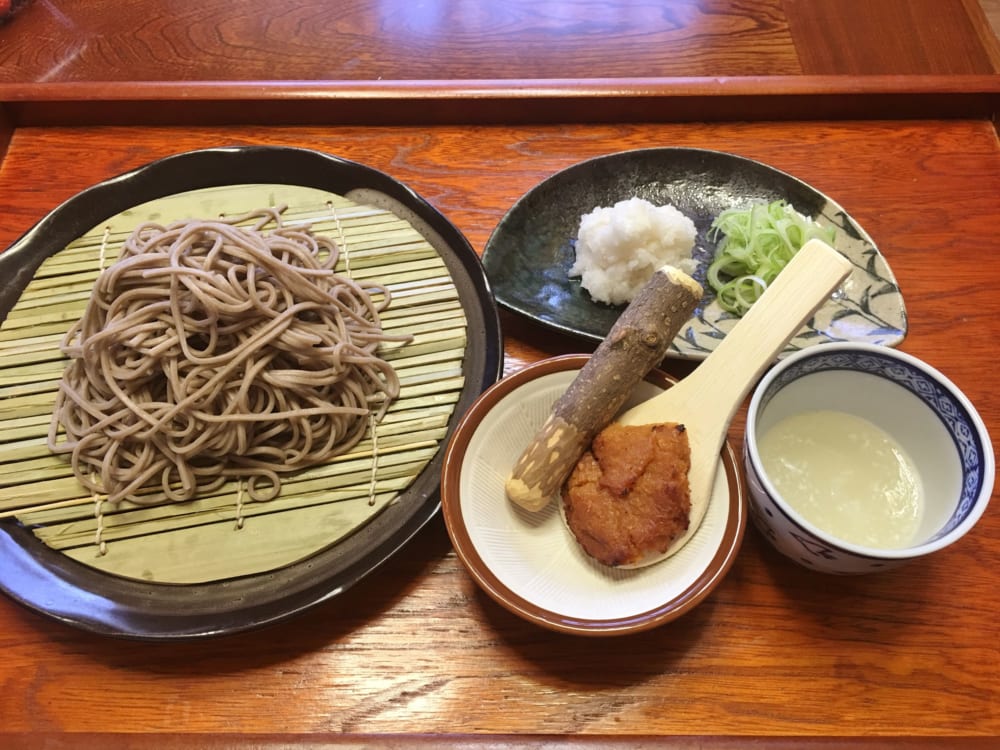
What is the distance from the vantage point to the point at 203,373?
4.24ft

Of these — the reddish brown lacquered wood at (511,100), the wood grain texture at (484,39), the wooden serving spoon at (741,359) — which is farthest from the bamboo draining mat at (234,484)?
the wood grain texture at (484,39)

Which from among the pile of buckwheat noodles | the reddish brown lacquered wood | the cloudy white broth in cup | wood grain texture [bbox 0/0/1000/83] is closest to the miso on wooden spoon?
the cloudy white broth in cup

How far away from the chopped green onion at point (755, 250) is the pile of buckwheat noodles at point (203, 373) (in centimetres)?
86

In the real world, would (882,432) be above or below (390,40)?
below

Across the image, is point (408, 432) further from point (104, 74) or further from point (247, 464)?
point (104, 74)

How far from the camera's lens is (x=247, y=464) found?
1.33 meters

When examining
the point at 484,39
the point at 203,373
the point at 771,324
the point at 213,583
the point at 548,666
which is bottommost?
the point at 548,666

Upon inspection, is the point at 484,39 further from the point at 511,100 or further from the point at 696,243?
the point at 696,243

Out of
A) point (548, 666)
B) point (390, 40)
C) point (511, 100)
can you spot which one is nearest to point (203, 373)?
point (548, 666)

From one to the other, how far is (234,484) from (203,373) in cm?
22

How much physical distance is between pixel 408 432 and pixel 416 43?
1.50 m

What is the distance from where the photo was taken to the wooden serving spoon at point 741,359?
1.15 metres

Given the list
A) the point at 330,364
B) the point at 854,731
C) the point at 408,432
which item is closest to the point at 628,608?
the point at 854,731

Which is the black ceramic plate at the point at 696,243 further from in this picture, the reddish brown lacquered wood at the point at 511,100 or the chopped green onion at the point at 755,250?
the reddish brown lacquered wood at the point at 511,100
